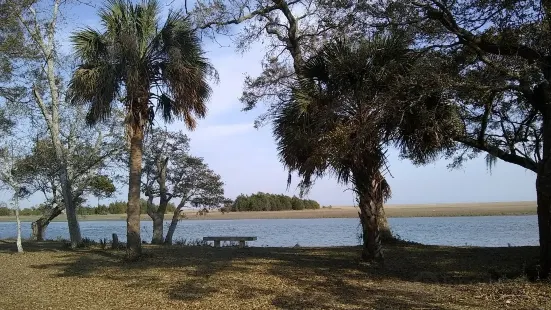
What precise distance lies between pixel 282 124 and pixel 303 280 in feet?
11.4

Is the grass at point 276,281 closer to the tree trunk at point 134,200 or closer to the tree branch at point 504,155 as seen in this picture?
Answer: the tree trunk at point 134,200

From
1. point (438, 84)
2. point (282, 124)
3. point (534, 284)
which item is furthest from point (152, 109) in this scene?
point (534, 284)

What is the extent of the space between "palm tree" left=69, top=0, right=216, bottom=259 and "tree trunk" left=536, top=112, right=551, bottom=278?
25.8 feet

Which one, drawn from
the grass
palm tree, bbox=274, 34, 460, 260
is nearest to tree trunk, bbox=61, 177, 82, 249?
the grass

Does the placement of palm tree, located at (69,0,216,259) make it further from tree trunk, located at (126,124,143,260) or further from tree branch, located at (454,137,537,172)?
tree branch, located at (454,137,537,172)

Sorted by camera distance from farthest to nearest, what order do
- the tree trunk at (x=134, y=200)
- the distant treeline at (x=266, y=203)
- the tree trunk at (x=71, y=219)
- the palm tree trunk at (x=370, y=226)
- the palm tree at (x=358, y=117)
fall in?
1. the distant treeline at (x=266, y=203)
2. the tree trunk at (x=71, y=219)
3. the tree trunk at (x=134, y=200)
4. the palm tree trunk at (x=370, y=226)
5. the palm tree at (x=358, y=117)

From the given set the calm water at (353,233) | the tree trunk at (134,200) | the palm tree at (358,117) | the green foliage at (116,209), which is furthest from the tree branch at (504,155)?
the green foliage at (116,209)

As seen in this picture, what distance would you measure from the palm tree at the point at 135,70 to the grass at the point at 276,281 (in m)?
1.87

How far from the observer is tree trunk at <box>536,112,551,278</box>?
9375 mm

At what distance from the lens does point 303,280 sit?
10281mm

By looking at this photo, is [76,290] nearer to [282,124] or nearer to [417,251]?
[282,124]

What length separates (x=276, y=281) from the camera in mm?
10203

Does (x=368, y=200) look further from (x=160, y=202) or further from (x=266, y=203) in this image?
(x=266, y=203)

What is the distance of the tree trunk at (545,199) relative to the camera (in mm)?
9375
